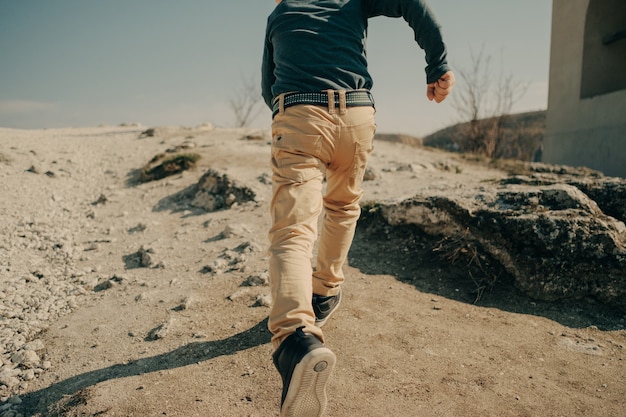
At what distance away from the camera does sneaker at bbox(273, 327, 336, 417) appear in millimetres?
1551

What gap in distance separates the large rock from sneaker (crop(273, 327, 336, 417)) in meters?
2.02

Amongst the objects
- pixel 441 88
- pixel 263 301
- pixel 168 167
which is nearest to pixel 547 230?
pixel 441 88

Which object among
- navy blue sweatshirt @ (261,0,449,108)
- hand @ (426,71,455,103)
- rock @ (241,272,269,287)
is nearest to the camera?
navy blue sweatshirt @ (261,0,449,108)

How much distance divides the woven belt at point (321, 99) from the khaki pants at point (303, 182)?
24mm

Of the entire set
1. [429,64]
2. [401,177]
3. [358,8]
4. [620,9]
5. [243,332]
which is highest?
[620,9]

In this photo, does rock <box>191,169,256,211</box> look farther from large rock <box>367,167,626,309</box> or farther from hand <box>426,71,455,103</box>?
hand <box>426,71,455,103</box>

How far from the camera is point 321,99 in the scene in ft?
6.58

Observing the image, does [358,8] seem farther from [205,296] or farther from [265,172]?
[265,172]

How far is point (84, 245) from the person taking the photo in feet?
14.5

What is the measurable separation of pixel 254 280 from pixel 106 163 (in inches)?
206

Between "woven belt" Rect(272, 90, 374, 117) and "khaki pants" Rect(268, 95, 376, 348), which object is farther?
"woven belt" Rect(272, 90, 374, 117)

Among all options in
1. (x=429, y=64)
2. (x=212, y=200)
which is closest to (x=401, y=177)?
(x=212, y=200)

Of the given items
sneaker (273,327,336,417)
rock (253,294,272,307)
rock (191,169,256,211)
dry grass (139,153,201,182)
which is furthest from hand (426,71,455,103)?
dry grass (139,153,201,182)

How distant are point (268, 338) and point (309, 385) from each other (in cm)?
92
